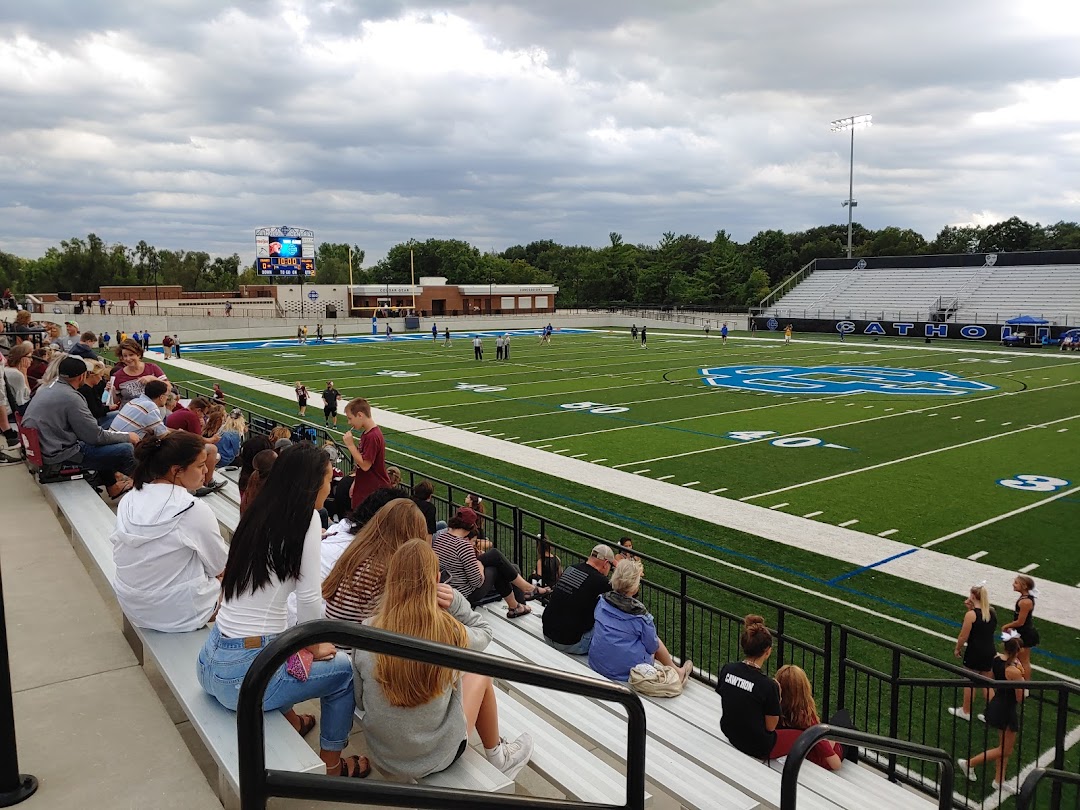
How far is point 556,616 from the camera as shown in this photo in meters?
7.02

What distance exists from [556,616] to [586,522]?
22.2 ft

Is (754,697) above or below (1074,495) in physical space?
above

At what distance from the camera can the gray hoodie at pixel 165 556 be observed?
4531 mm

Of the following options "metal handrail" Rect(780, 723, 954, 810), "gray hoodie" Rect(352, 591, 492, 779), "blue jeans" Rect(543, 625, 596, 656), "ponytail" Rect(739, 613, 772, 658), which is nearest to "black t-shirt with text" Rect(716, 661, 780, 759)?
"ponytail" Rect(739, 613, 772, 658)

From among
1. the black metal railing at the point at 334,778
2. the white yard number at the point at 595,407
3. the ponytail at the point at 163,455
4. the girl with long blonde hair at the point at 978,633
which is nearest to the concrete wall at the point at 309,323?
the white yard number at the point at 595,407

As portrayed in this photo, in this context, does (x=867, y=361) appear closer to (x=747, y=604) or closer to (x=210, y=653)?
(x=747, y=604)

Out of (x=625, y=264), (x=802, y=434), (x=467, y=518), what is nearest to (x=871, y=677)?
(x=467, y=518)

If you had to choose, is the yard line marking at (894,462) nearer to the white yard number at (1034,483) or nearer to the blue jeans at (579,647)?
the white yard number at (1034,483)

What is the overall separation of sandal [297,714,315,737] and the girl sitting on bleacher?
42 centimetres

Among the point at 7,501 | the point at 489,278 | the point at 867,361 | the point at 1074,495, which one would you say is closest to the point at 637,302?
the point at 489,278

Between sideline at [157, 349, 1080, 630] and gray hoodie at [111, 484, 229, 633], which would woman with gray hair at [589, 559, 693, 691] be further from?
sideline at [157, 349, 1080, 630]

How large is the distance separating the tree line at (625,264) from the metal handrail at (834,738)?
83.3 m

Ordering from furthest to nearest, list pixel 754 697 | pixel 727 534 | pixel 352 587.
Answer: pixel 727 534
pixel 754 697
pixel 352 587

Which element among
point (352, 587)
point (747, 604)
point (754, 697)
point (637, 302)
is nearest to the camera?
point (352, 587)
